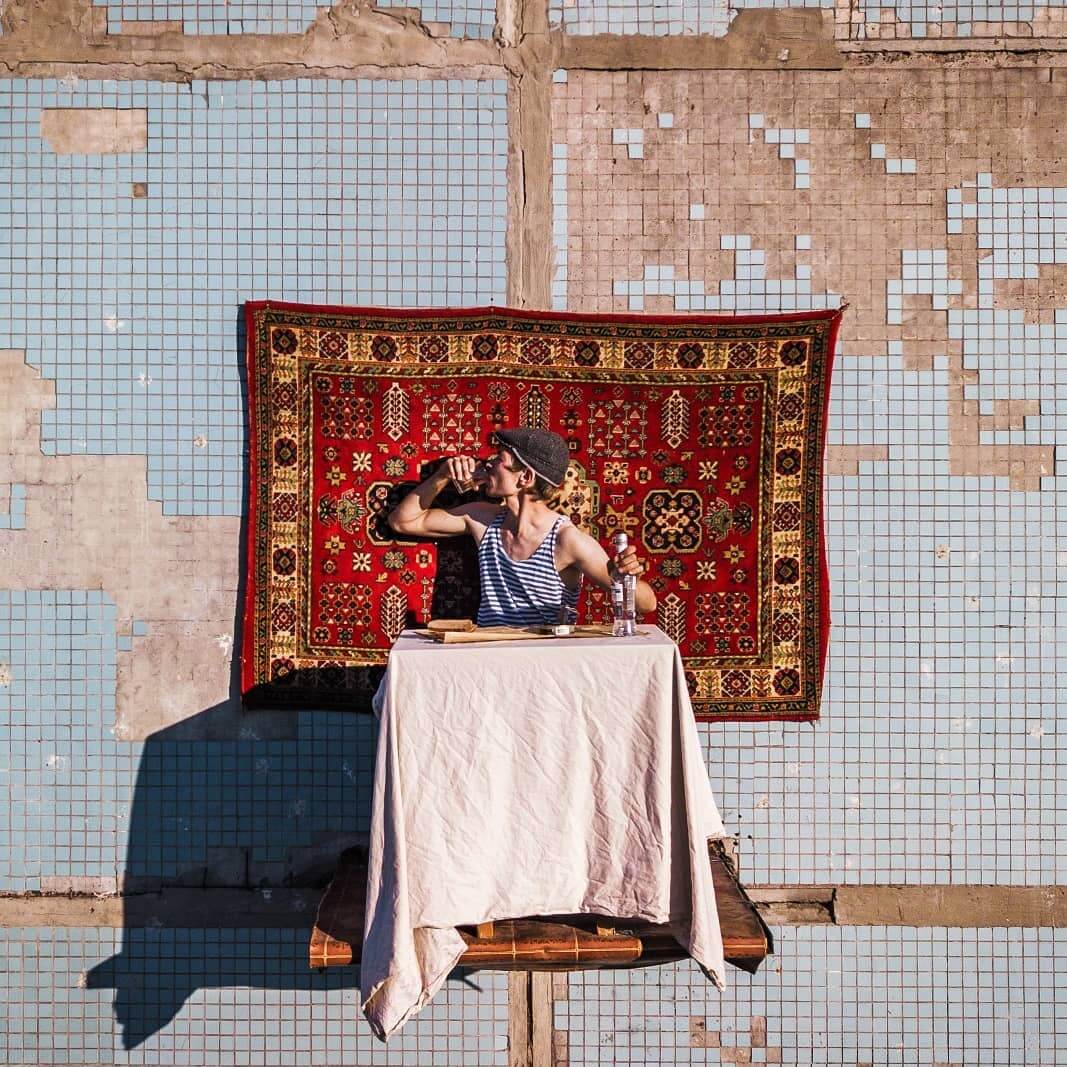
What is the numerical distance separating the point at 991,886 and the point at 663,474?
5.96ft

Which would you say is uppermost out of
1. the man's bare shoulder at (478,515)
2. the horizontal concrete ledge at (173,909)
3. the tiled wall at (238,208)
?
the tiled wall at (238,208)

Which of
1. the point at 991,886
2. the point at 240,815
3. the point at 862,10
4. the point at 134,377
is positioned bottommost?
the point at 991,886

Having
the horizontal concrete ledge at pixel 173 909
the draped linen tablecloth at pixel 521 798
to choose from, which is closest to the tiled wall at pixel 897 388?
the draped linen tablecloth at pixel 521 798

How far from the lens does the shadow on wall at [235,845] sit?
3.03 m

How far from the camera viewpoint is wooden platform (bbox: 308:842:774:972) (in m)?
2.28

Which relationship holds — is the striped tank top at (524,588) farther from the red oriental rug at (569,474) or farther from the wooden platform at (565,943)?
the wooden platform at (565,943)

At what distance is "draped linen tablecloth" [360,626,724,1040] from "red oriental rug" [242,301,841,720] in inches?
30.0

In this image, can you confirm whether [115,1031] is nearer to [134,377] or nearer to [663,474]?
[134,377]

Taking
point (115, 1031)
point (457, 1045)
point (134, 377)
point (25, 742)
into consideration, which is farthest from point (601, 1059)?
point (134, 377)

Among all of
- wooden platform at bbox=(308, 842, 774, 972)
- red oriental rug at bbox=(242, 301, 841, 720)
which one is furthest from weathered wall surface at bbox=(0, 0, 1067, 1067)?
wooden platform at bbox=(308, 842, 774, 972)

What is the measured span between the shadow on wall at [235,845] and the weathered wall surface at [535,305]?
0.04 feet

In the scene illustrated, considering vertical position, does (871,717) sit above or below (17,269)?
below

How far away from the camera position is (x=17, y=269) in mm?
2977

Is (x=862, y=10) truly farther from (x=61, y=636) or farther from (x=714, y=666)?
(x=61, y=636)
